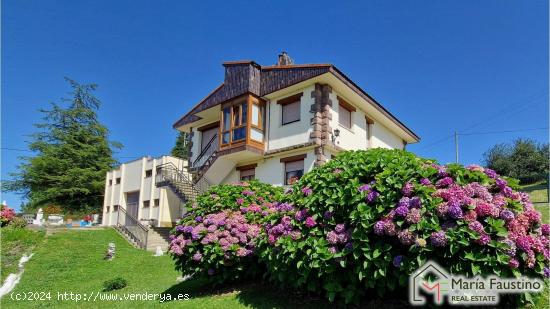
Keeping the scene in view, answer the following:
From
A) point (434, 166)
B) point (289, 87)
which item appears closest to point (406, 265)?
point (434, 166)

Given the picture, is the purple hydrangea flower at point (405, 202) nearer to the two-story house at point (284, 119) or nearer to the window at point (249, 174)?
the two-story house at point (284, 119)

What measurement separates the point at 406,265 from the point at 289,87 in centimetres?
1138

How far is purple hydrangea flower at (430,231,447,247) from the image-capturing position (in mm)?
3666

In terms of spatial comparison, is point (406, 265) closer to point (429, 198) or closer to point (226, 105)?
point (429, 198)

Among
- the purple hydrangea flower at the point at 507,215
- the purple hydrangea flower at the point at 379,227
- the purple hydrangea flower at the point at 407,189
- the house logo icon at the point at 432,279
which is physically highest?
the purple hydrangea flower at the point at 407,189

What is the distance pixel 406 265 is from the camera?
385cm

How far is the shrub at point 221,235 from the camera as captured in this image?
20.5ft

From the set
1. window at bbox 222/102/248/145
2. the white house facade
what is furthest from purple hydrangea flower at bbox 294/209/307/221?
the white house facade

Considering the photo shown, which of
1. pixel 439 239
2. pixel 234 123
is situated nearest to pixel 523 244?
pixel 439 239

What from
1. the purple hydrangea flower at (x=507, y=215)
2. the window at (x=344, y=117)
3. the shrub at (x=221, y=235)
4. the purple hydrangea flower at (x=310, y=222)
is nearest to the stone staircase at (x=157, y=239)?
the window at (x=344, y=117)

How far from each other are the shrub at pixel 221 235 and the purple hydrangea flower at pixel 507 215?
3.56 m

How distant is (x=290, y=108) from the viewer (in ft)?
49.3

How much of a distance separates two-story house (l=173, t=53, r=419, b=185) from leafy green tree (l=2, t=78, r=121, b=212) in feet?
69.1

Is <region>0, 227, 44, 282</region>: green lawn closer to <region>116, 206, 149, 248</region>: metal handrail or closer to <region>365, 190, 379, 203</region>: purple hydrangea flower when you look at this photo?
<region>116, 206, 149, 248</region>: metal handrail
